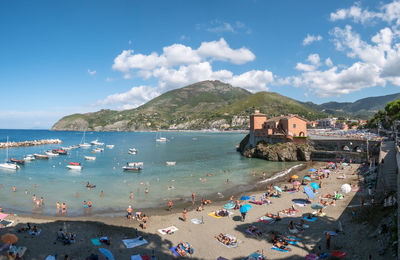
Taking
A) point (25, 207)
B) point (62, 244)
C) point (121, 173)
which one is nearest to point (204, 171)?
point (121, 173)

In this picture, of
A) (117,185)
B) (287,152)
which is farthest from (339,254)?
(287,152)

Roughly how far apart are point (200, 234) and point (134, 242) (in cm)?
511

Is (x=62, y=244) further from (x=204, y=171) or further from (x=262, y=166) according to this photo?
(x=262, y=166)

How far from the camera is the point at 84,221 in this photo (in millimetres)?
21938

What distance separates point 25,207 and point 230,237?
2456 cm

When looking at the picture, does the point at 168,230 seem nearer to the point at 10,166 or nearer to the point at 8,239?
the point at 8,239

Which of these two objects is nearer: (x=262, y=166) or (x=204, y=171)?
(x=204, y=171)

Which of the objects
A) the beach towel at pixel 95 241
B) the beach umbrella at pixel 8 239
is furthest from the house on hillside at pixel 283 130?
the beach umbrella at pixel 8 239

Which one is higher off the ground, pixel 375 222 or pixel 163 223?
pixel 375 222

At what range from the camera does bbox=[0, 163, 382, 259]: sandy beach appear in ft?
50.4

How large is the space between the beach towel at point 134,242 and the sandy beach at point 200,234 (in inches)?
11.6

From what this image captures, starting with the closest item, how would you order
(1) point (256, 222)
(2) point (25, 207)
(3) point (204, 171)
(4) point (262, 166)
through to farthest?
1. (1) point (256, 222)
2. (2) point (25, 207)
3. (3) point (204, 171)
4. (4) point (262, 166)

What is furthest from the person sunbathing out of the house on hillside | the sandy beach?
the house on hillside

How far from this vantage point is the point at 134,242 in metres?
17.2
